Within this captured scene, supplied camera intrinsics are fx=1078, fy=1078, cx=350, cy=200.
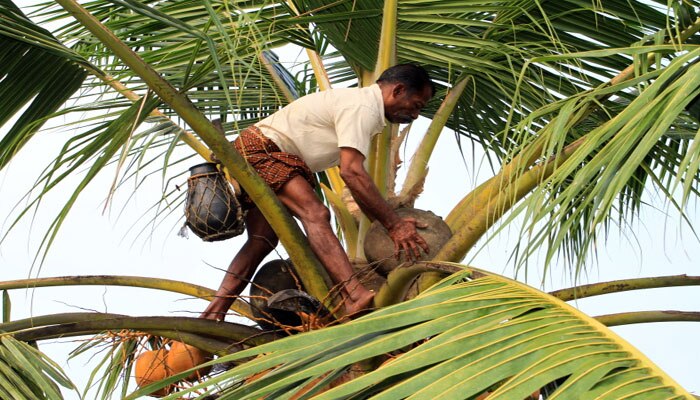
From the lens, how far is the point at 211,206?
4.25 meters

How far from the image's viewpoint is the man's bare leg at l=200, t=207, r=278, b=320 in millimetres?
4430

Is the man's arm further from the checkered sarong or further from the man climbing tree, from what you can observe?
the checkered sarong

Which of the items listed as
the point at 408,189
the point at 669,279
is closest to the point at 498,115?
the point at 408,189

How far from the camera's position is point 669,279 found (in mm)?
3783

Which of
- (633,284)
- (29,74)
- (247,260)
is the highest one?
(29,74)

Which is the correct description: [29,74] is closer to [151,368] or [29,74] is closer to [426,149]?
[151,368]

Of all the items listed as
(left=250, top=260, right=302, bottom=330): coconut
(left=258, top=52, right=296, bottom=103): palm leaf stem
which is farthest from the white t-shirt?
(left=258, top=52, right=296, bottom=103): palm leaf stem

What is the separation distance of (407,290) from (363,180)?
581 millimetres

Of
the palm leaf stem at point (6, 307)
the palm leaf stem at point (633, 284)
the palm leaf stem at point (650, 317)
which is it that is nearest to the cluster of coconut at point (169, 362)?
the palm leaf stem at point (6, 307)

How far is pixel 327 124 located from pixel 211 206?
23.0 inches

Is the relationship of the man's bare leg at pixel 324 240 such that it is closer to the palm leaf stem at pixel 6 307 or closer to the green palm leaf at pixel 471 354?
the green palm leaf at pixel 471 354

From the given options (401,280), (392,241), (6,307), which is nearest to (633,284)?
(401,280)

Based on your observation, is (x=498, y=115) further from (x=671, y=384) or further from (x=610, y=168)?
(x=671, y=384)

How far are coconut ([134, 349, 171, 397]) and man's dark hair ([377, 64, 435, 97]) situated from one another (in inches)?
56.6
